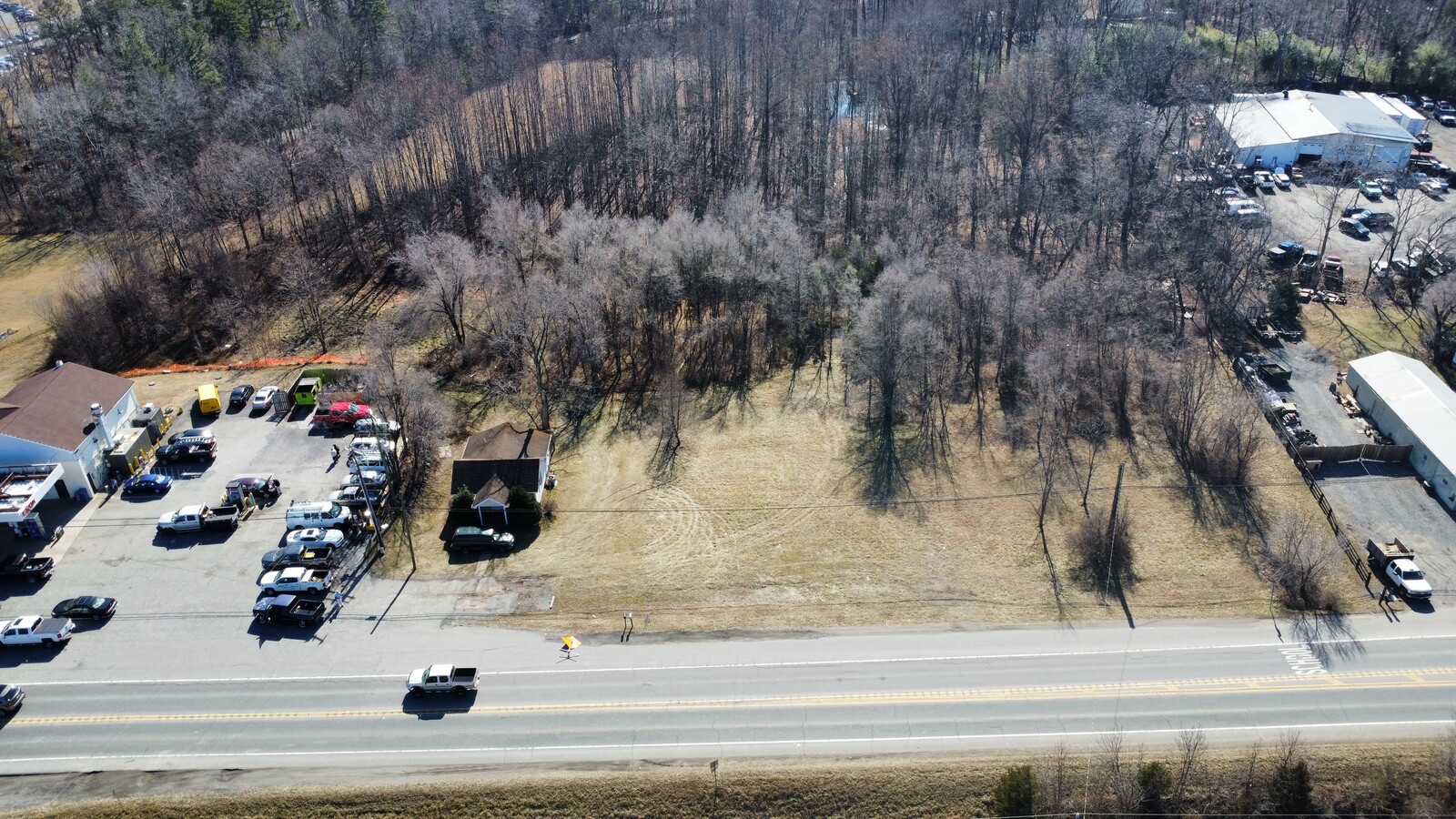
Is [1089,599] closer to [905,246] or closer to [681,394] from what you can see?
[681,394]

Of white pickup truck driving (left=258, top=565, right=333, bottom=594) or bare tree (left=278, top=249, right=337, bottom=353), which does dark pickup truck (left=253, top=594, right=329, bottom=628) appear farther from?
bare tree (left=278, top=249, right=337, bottom=353)

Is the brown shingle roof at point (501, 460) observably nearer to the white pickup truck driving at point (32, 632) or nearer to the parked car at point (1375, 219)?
the white pickup truck driving at point (32, 632)

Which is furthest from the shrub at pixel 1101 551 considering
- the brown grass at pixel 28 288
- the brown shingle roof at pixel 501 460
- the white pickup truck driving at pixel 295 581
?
the brown grass at pixel 28 288

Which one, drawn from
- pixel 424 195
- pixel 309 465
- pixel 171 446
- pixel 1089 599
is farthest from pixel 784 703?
pixel 424 195

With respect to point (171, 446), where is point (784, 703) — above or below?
below

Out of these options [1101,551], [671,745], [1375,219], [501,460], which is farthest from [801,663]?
[1375,219]

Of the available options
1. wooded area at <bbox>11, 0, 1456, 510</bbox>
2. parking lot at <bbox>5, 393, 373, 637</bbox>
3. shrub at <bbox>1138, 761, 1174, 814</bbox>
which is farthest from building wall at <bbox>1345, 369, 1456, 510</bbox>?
parking lot at <bbox>5, 393, 373, 637</bbox>
